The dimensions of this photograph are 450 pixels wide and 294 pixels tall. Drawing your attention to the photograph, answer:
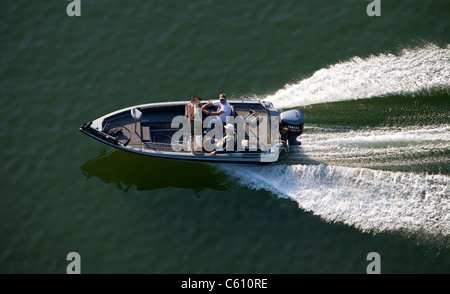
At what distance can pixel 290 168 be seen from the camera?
16.1 m

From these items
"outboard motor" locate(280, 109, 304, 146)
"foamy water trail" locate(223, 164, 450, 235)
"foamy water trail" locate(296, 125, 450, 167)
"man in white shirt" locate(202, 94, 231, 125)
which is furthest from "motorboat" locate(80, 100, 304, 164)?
"foamy water trail" locate(223, 164, 450, 235)

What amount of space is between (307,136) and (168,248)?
213 inches

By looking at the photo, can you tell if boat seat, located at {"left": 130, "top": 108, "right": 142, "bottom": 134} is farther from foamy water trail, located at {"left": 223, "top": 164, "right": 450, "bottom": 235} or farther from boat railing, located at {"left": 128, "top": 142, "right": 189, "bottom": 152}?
foamy water trail, located at {"left": 223, "top": 164, "right": 450, "bottom": 235}

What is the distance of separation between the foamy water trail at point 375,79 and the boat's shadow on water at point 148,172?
3.34 metres

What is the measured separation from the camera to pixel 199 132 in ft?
53.7

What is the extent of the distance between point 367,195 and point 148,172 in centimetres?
661

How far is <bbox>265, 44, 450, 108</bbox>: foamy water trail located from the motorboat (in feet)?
4.30

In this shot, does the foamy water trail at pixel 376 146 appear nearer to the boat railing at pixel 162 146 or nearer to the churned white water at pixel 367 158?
the churned white water at pixel 367 158

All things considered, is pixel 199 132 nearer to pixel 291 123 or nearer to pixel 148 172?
pixel 148 172

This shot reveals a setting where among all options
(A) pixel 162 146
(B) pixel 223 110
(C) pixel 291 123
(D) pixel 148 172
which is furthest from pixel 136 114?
(C) pixel 291 123

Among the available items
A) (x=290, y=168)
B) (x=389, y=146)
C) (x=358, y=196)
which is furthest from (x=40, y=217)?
(x=389, y=146)

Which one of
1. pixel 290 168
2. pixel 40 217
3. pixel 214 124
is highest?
pixel 214 124
